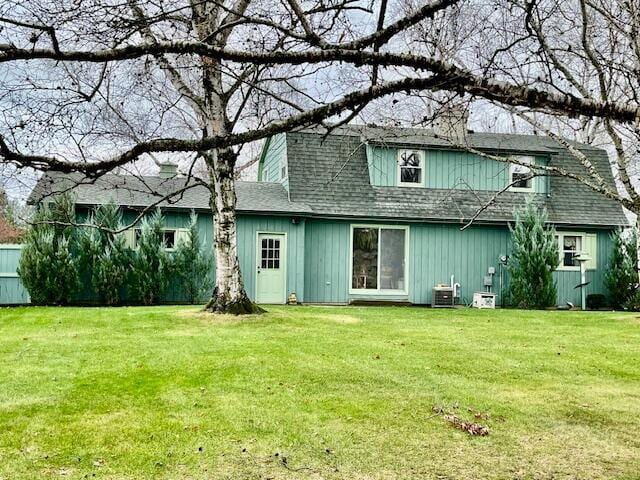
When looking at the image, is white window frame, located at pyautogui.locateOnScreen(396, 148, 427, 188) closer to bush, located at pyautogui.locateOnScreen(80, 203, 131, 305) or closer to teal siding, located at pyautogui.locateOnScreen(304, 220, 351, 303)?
teal siding, located at pyautogui.locateOnScreen(304, 220, 351, 303)

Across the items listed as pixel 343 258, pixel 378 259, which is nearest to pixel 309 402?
pixel 343 258

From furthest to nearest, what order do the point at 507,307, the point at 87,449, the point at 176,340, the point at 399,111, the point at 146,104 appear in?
the point at 507,307, the point at 146,104, the point at 399,111, the point at 176,340, the point at 87,449

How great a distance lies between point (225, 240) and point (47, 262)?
5.33 metres

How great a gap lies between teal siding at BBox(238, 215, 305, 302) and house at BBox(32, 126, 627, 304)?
0.09ft

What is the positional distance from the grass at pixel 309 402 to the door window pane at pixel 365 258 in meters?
6.74

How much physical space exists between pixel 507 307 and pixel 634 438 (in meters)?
13.0

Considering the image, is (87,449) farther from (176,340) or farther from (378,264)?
(378,264)

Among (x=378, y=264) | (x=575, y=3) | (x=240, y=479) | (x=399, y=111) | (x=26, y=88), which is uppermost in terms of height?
(x=575, y=3)

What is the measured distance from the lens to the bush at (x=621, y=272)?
58.5 ft

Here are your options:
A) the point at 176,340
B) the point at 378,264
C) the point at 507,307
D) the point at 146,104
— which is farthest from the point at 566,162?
the point at 176,340

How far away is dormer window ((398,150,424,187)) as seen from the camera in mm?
18641

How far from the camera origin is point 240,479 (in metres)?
4.14

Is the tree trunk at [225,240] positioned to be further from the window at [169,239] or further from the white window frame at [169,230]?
the window at [169,239]

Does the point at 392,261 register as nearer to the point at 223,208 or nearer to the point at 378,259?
the point at 378,259
